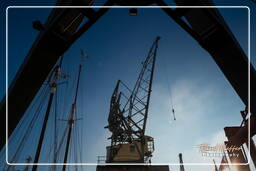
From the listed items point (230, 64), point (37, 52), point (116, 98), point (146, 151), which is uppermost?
point (116, 98)

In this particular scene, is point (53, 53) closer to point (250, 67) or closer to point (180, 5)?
point (180, 5)

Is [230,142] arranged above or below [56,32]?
below

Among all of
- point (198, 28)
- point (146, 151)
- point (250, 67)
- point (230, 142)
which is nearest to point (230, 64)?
point (250, 67)

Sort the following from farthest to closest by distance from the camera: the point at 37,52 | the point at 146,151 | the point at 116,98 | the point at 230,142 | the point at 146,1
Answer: the point at 116,98 < the point at 146,151 < the point at 230,142 < the point at 146,1 < the point at 37,52

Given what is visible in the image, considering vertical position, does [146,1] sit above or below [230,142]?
above

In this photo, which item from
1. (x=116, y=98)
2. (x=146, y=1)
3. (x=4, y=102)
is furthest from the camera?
(x=116, y=98)

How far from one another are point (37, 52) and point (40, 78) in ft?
1.78

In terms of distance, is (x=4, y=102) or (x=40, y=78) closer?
(x=4, y=102)

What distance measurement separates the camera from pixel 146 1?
12.1ft

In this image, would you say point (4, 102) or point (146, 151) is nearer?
point (4, 102)

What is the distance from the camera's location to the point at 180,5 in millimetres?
3693

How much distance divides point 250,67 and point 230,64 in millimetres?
347

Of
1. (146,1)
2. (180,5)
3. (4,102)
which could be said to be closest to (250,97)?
(180,5)

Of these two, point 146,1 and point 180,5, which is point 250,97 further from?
point 146,1
